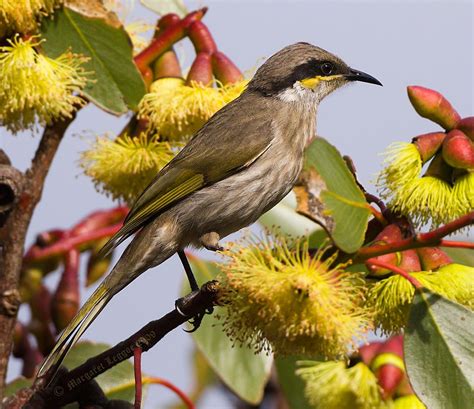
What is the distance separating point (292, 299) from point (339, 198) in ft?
0.94

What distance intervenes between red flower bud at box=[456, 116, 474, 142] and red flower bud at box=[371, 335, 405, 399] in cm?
62

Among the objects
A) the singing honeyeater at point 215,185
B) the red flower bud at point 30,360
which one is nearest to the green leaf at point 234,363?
the singing honeyeater at point 215,185

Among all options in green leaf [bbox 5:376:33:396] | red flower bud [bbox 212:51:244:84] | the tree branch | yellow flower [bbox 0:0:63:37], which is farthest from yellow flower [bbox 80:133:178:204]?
the tree branch

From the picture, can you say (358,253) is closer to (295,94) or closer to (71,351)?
(71,351)

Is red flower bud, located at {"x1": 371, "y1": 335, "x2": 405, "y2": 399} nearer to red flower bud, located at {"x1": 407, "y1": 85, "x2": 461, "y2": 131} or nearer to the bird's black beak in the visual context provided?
red flower bud, located at {"x1": 407, "y1": 85, "x2": 461, "y2": 131}

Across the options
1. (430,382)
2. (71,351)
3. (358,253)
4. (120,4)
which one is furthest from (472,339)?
(120,4)

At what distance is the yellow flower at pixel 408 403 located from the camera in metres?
2.53

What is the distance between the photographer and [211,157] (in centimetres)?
363

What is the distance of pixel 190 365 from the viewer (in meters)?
3.99

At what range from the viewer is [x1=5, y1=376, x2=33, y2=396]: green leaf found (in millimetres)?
3129

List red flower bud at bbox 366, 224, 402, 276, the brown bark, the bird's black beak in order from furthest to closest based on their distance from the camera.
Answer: the bird's black beak → the brown bark → red flower bud at bbox 366, 224, 402, 276

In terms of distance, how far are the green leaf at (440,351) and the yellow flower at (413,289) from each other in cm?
6

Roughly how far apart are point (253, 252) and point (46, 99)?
1.05 meters

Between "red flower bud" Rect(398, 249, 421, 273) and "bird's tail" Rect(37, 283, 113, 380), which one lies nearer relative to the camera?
"red flower bud" Rect(398, 249, 421, 273)
